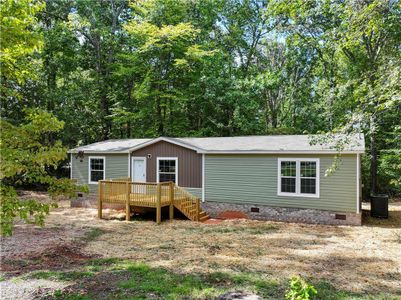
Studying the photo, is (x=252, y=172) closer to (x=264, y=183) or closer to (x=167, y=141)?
(x=264, y=183)

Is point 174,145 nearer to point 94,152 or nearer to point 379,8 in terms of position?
point 94,152

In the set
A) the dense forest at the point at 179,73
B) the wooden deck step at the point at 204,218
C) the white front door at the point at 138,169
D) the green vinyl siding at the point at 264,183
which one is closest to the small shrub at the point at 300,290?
the green vinyl siding at the point at 264,183

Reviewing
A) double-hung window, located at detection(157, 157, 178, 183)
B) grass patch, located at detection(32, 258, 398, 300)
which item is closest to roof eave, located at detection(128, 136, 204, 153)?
double-hung window, located at detection(157, 157, 178, 183)

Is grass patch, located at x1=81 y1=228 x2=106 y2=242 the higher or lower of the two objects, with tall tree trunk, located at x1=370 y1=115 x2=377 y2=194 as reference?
lower

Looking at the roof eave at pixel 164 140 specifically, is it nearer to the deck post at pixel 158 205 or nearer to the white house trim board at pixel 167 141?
the white house trim board at pixel 167 141

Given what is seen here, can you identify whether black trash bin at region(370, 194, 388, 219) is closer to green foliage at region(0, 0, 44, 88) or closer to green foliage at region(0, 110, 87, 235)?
green foliage at region(0, 110, 87, 235)

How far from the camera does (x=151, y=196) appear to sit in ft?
40.4

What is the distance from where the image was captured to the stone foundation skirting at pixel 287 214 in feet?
36.3

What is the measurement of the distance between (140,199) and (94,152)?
15.9 ft

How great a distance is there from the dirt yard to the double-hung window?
299 cm

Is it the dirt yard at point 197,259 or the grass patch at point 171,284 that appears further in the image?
the dirt yard at point 197,259

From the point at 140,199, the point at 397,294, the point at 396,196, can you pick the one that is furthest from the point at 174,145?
the point at 396,196

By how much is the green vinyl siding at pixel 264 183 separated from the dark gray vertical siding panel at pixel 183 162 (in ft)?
1.44

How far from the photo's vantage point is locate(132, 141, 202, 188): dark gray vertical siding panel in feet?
44.8
